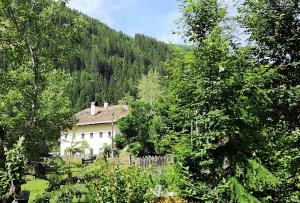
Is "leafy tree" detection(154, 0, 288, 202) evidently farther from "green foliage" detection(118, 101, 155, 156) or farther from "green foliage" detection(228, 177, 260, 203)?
"green foliage" detection(118, 101, 155, 156)

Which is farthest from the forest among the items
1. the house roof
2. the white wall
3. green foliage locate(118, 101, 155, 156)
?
the white wall

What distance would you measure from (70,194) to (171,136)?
10.6 ft

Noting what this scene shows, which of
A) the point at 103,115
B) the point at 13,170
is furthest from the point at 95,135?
the point at 13,170

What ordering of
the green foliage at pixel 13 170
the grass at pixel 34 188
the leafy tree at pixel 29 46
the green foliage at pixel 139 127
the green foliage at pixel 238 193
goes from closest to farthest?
the green foliage at pixel 238 193 < the green foliage at pixel 13 170 < the leafy tree at pixel 29 46 < the grass at pixel 34 188 < the green foliage at pixel 139 127

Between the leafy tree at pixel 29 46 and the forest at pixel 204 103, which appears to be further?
the leafy tree at pixel 29 46

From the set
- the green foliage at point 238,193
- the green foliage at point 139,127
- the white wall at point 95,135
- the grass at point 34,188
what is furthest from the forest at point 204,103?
the white wall at point 95,135

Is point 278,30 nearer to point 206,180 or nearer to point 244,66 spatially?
point 244,66

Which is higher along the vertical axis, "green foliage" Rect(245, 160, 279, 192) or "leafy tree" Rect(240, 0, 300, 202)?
"leafy tree" Rect(240, 0, 300, 202)

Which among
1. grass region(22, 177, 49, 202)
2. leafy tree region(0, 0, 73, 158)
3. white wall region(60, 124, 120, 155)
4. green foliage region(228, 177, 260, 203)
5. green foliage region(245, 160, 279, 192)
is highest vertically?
leafy tree region(0, 0, 73, 158)

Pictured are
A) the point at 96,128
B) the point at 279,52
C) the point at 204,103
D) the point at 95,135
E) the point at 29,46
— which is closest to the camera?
the point at 204,103

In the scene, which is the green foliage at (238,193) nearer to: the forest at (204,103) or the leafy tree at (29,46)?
the forest at (204,103)

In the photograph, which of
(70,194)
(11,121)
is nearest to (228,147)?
(70,194)

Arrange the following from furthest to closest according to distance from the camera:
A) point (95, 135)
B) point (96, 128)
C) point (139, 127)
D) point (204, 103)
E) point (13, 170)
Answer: point (95, 135) → point (96, 128) → point (139, 127) → point (13, 170) → point (204, 103)

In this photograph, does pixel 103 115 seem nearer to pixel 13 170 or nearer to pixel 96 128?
pixel 96 128
